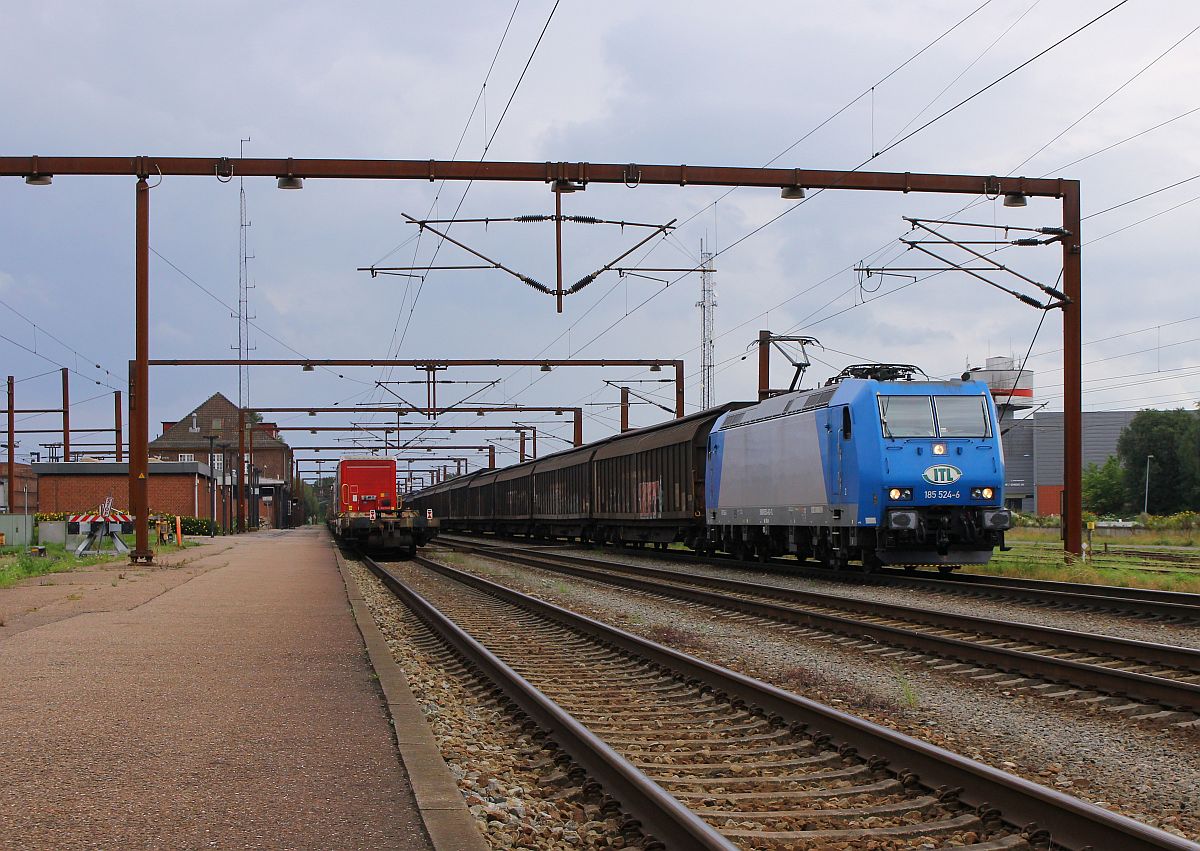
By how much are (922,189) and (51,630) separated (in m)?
14.9

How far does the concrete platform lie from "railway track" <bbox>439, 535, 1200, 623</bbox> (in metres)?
8.84

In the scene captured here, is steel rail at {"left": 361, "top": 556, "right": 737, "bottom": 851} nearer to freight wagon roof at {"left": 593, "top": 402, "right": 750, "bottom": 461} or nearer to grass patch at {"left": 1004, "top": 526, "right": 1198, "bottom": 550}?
freight wagon roof at {"left": 593, "top": 402, "right": 750, "bottom": 461}

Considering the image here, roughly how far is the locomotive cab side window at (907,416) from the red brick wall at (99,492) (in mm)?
43271

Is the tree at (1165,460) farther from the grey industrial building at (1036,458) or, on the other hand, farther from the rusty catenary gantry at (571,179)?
the rusty catenary gantry at (571,179)

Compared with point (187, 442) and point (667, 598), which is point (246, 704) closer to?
point (667, 598)

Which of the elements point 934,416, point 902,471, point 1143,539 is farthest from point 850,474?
point 1143,539

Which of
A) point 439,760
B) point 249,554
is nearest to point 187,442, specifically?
point 249,554

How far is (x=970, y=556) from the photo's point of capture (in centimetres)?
1938

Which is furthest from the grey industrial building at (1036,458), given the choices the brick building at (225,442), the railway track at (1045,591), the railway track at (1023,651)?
the railway track at (1023,651)

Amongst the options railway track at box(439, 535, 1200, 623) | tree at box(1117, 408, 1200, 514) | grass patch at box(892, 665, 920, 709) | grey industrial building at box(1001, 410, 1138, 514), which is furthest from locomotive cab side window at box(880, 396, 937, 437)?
grey industrial building at box(1001, 410, 1138, 514)

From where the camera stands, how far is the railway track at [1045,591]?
13711mm

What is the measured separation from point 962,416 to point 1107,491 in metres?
86.6

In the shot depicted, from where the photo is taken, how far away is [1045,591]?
15.7m

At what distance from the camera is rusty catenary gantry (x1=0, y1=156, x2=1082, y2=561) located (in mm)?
19078
